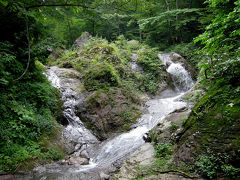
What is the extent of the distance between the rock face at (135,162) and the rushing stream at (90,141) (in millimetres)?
482

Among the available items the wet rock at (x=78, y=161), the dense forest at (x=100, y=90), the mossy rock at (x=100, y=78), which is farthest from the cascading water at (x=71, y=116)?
the wet rock at (x=78, y=161)

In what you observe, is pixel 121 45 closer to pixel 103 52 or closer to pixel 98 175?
pixel 103 52

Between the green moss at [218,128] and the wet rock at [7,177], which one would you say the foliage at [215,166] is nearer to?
the green moss at [218,128]

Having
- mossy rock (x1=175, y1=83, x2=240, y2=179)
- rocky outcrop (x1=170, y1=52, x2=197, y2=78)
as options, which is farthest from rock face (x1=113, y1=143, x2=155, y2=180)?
rocky outcrop (x1=170, y1=52, x2=197, y2=78)

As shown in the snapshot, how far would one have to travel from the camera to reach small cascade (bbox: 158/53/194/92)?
45.7 feet

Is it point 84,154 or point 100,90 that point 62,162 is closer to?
point 84,154

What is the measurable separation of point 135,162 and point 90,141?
3191 millimetres

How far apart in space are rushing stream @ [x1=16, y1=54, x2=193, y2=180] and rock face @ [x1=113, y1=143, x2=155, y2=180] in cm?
48

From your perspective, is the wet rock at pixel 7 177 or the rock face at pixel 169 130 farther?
the rock face at pixel 169 130

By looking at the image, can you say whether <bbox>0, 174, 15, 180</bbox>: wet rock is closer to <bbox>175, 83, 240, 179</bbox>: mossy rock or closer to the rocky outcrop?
<bbox>175, 83, 240, 179</bbox>: mossy rock

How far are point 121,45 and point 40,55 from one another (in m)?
13.5

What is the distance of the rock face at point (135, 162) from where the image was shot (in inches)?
158

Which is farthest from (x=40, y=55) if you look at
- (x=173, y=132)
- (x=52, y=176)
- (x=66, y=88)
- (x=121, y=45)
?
(x=121, y=45)

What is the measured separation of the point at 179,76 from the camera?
47.5 feet
